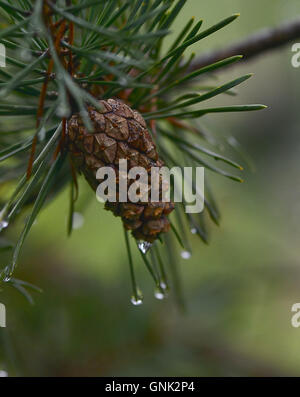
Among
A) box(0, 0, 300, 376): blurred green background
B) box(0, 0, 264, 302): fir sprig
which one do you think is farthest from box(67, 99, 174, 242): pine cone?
box(0, 0, 300, 376): blurred green background

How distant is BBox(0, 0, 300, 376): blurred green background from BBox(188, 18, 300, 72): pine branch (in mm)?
54

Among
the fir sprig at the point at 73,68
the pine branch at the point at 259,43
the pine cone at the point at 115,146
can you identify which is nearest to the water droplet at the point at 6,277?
the fir sprig at the point at 73,68

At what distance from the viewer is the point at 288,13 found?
129 cm

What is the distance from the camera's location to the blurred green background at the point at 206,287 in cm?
92

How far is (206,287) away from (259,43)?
0.53 m

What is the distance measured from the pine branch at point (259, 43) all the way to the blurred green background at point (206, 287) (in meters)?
0.05

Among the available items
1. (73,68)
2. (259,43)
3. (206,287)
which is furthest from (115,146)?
(206,287)

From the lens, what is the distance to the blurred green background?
3.00 feet

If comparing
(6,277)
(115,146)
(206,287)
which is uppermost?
(206,287)

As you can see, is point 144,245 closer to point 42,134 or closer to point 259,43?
point 42,134

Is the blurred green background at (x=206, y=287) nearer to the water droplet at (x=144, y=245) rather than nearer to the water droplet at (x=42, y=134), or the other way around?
the water droplet at (x=144, y=245)

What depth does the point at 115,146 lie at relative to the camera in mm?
446

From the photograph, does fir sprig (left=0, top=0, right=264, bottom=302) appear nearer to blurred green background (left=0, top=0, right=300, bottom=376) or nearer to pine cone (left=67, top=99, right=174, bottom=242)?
pine cone (left=67, top=99, right=174, bottom=242)
